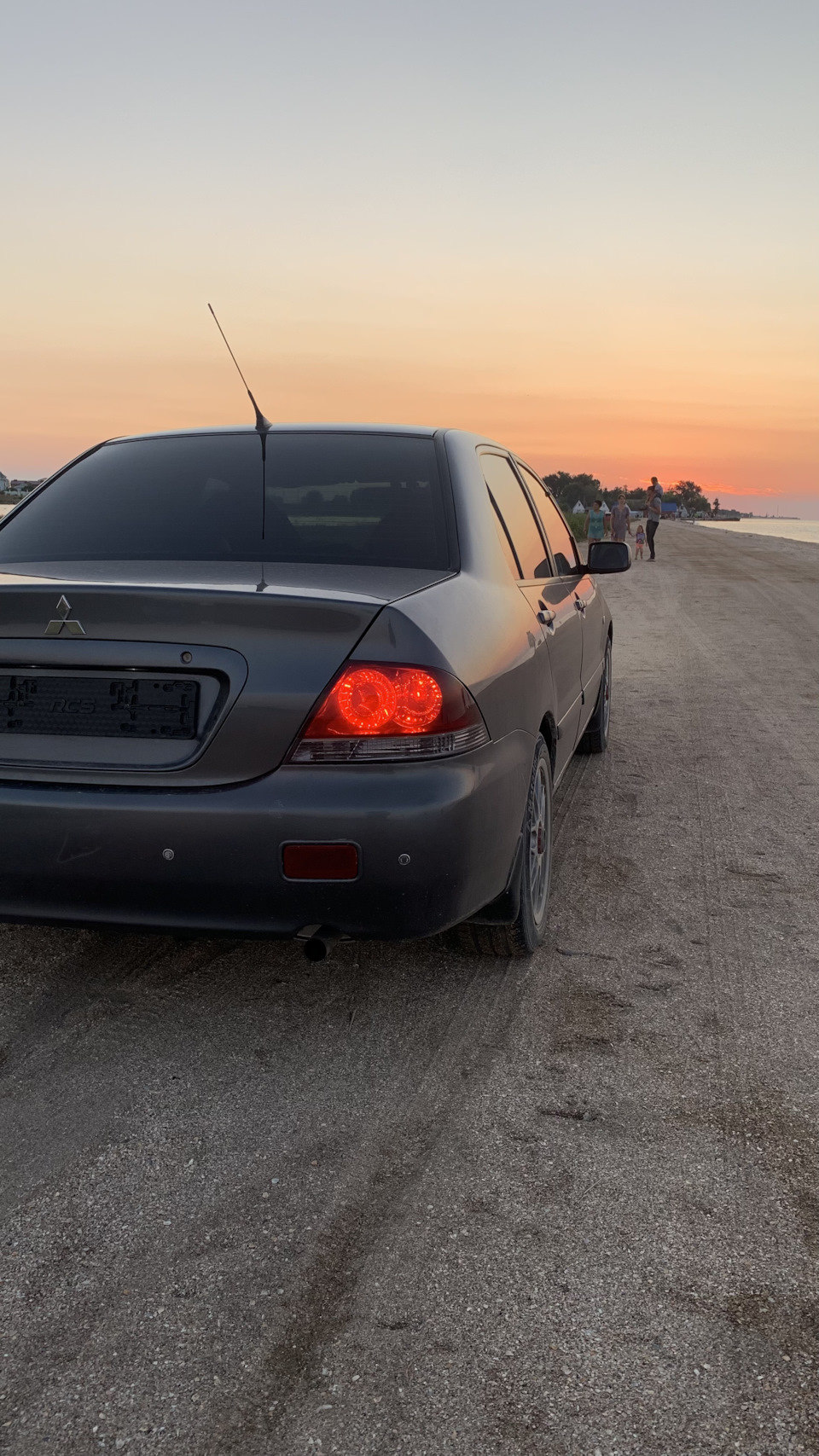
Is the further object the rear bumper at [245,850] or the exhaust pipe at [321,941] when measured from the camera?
the exhaust pipe at [321,941]

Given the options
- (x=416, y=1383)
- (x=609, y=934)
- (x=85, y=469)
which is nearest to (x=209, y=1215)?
(x=416, y=1383)

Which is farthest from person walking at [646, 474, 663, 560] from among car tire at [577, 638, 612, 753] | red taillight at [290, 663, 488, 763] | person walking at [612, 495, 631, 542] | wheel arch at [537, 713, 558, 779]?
red taillight at [290, 663, 488, 763]

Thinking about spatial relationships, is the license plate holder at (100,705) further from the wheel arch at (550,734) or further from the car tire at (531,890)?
the wheel arch at (550,734)

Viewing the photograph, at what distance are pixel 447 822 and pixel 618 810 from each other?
302cm

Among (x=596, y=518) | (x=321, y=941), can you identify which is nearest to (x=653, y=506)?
(x=596, y=518)

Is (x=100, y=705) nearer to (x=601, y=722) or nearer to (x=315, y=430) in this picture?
(x=315, y=430)

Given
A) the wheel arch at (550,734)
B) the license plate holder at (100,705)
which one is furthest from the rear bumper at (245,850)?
the wheel arch at (550,734)

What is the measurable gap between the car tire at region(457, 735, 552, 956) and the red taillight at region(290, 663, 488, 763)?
785 mm

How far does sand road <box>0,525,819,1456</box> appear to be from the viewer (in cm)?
182

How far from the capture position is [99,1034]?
3.11 m

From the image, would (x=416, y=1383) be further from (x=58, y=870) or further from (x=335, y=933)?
(x=58, y=870)

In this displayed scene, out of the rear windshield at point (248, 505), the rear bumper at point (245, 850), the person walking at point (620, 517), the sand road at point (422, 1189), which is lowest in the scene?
the person walking at point (620, 517)

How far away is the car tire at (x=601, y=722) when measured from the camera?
21.8 ft

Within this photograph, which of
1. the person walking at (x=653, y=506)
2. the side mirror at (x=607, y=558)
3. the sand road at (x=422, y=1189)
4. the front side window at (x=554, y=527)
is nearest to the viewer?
the sand road at (x=422, y=1189)
